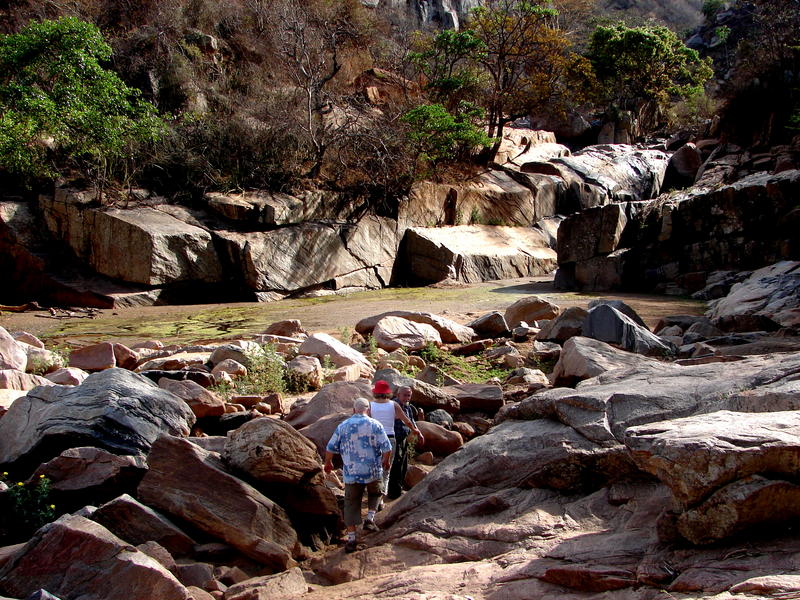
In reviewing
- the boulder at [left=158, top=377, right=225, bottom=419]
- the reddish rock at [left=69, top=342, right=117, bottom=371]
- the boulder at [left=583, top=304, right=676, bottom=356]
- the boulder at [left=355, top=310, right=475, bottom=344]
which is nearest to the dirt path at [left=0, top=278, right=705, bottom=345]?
the boulder at [left=355, top=310, right=475, bottom=344]

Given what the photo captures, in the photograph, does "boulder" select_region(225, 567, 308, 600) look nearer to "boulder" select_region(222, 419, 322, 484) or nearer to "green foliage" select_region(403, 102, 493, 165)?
"boulder" select_region(222, 419, 322, 484)

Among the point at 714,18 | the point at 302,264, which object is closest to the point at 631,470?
the point at 302,264

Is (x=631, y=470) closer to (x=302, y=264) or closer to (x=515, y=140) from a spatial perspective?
(x=302, y=264)

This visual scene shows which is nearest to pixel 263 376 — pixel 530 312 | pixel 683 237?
pixel 530 312

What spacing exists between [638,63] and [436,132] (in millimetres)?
14618

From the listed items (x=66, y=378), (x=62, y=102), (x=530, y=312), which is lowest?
(x=66, y=378)

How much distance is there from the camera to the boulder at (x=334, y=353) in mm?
8047

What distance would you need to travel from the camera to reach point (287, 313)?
45.9 ft

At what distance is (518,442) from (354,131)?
17.1 m

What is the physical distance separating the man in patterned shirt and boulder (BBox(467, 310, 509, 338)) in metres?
6.32

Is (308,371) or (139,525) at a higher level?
(308,371)

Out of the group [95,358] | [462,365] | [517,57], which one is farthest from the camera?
[517,57]

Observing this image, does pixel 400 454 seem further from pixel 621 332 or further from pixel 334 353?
pixel 621 332

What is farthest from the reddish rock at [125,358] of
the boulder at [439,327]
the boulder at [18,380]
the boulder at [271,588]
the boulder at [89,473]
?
the boulder at [271,588]
